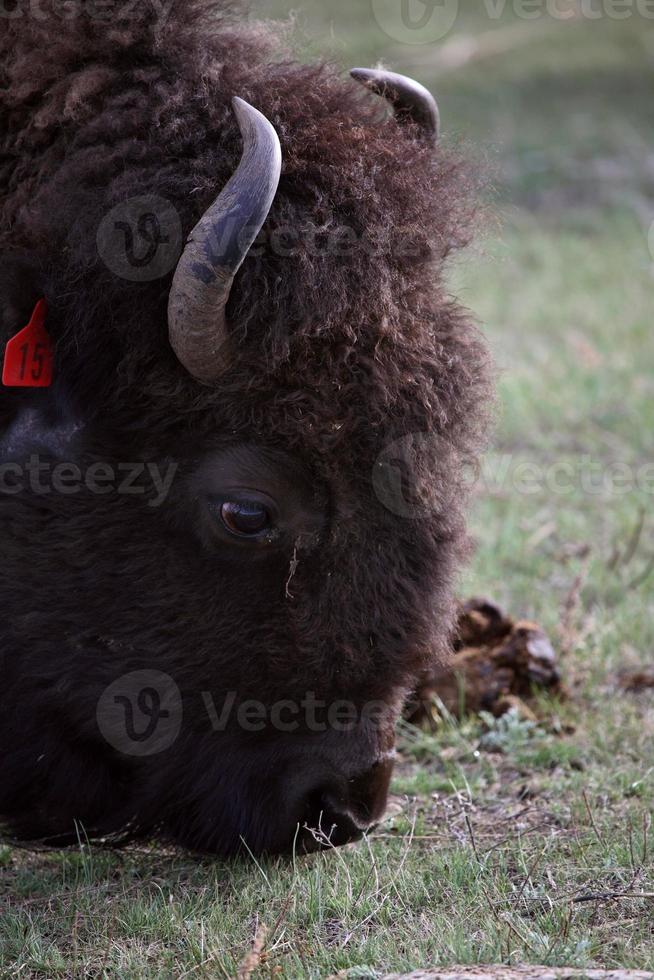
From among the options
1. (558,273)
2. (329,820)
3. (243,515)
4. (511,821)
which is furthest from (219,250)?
(558,273)

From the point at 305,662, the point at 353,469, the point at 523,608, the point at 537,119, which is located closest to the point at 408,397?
the point at 353,469

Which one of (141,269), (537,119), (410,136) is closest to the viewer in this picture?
(141,269)

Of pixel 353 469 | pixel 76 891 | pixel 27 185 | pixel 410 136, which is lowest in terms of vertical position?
pixel 76 891

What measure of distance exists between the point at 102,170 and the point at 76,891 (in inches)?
84.5

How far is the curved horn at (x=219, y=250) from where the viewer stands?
3266mm

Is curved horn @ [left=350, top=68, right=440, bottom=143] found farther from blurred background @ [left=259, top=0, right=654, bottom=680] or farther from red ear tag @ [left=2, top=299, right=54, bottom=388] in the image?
red ear tag @ [left=2, top=299, right=54, bottom=388]

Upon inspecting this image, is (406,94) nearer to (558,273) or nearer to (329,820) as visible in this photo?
(329,820)

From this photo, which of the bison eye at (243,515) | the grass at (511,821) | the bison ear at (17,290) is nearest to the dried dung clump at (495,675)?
the grass at (511,821)

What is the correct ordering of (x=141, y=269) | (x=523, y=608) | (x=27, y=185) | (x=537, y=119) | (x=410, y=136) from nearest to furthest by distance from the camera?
(x=141, y=269)
(x=27, y=185)
(x=410, y=136)
(x=523, y=608)
(x=537, y=119)

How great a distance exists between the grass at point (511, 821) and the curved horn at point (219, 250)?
44.3 inches

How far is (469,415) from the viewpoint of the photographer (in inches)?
150

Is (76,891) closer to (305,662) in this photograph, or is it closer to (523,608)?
(305,662)

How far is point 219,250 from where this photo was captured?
326 cm

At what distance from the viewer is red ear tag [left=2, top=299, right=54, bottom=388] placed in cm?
353
